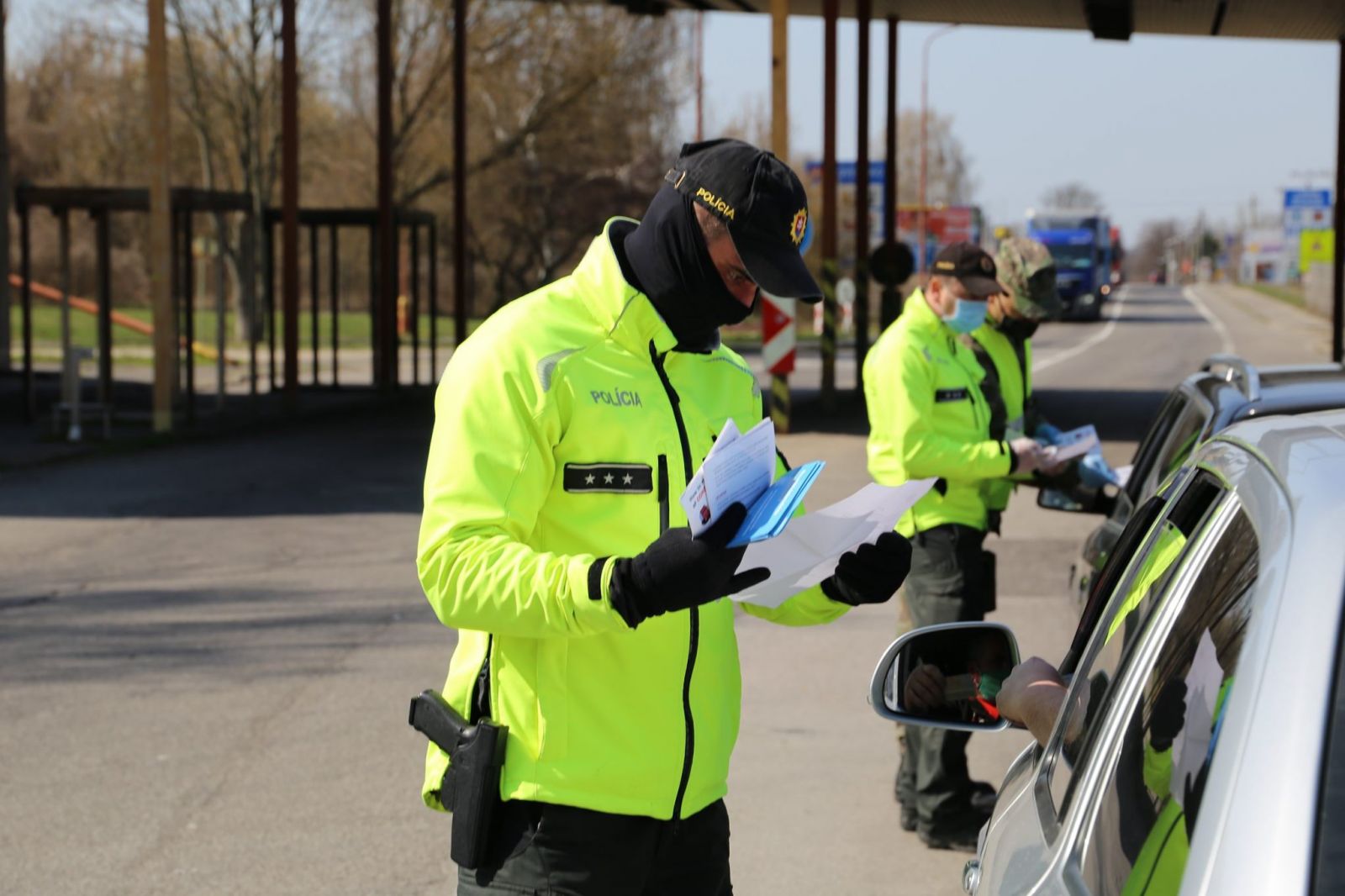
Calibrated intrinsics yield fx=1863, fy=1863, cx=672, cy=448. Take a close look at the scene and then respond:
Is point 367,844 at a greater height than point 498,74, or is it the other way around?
point 498,74

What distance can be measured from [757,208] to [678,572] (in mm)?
658

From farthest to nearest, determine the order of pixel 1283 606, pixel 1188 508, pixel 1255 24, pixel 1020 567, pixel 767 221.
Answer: pixel 1255 24
pixel 1020 567
pixel 767 221
pixel 1188 508
pixel 1283 606

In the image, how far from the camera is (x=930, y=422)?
5.83 m

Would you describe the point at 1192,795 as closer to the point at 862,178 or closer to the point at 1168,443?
the point at 1168,443

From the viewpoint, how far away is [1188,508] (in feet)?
8.74

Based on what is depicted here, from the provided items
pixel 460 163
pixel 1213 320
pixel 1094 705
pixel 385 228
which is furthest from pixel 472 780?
pixel 1213 320

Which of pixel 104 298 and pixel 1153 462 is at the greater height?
pixel 104 298

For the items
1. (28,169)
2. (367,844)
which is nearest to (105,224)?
(367,844)

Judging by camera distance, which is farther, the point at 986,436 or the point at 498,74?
the point at 498,74

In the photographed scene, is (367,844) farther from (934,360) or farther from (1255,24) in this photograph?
(1255,24)

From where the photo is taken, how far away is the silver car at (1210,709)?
1600 mm

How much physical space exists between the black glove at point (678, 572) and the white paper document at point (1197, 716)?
0.75 meters

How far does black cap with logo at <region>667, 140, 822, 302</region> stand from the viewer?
9.62ft

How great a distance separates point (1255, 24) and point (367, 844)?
80.4 ft
